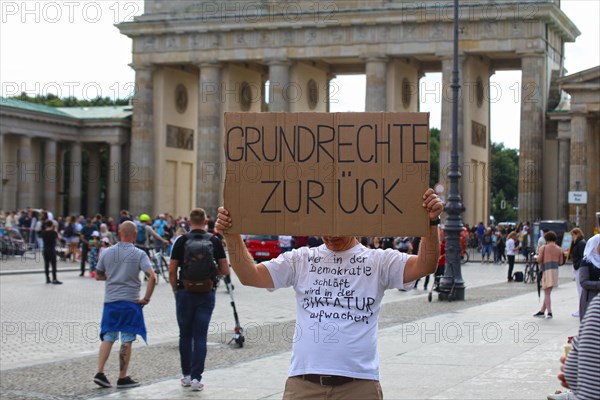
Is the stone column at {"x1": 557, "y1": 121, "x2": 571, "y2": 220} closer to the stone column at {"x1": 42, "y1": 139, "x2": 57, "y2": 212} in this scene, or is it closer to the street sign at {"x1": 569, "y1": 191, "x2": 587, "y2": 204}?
the street sign at {"x1": 569, "y1": 191, "x2": 587, "y2": 204}

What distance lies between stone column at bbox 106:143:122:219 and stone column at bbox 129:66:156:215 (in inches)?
93.6

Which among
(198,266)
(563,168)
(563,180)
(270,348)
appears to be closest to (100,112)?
(563,168)

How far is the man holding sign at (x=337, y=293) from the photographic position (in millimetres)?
6684

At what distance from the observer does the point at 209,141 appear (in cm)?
7625

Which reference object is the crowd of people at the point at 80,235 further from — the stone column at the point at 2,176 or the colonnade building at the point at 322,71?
the colonnade building at the point at 322,71

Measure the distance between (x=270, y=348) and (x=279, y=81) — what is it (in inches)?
2294

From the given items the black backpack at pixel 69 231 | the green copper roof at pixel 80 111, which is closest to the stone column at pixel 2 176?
the green copper roof at pixel 80 111

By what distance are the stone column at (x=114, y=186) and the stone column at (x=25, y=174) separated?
5.53 metres

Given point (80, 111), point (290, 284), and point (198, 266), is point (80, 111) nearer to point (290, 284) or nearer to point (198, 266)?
point (198, 266)

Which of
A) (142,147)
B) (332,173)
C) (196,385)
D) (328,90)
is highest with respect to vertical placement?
(328,90)

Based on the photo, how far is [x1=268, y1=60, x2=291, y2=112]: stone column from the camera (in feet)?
243

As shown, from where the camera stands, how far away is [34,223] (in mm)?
47688

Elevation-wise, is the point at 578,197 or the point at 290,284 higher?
the point at 578,197

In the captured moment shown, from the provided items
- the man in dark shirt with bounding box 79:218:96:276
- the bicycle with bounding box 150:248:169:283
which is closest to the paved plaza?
the bicycle with bounding box 150:248:169:283
